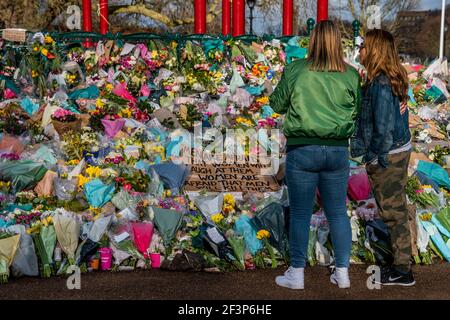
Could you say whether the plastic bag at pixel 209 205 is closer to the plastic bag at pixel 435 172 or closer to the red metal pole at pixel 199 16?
the plastic bag at pixel 435 172

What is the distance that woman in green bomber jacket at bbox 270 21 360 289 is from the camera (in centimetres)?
375

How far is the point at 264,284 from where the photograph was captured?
4.27 m

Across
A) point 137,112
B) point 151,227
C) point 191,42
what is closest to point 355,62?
point 191,42

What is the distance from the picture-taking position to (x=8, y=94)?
759 cm

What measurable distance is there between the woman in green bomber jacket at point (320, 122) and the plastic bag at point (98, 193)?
1.91m

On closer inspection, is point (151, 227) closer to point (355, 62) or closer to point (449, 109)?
point (355, 62)

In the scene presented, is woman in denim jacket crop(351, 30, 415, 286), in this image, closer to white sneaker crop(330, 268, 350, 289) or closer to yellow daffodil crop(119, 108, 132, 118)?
white sneaker crop(330, 268, 350, 289)

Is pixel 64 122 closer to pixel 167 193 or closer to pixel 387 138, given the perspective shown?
pixel 167 193

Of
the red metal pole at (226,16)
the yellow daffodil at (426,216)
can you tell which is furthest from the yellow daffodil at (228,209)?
the red metal pole at (226,16)

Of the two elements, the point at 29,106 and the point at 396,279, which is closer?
the point at 396,279

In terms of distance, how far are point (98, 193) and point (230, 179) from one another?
1.28 m

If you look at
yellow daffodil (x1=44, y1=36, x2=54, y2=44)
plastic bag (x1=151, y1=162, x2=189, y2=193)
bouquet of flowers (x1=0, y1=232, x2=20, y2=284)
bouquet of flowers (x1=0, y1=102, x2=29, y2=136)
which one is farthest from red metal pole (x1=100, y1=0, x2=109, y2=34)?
bouquet of flowers (x1=0, y1=232, x2=20, y2=284)

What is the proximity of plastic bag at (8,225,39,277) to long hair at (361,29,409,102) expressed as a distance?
8.69ft

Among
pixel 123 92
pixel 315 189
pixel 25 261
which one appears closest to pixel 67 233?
pixel 25 261
